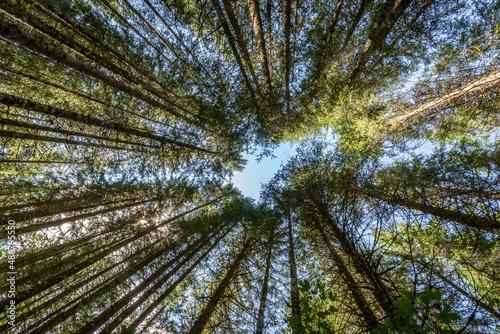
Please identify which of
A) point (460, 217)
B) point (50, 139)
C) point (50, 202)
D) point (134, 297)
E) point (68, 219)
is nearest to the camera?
point (460, 217)

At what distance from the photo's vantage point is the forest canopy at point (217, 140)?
5562 mm

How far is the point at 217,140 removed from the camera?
10297 millimetres

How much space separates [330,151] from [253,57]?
5.96 metres

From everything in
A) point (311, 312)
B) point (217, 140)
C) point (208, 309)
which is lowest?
point (208, 309)

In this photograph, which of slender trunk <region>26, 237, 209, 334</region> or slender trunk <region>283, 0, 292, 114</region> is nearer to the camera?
slender trunk <region>26, 237, 209, 334</region>

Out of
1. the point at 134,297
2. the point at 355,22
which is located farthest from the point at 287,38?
the point at 134,297

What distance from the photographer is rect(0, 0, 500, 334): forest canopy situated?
5.56 m

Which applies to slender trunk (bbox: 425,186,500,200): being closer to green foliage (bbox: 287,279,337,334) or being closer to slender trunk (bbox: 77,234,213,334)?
green foliage (bbox: 287,279,337,334)

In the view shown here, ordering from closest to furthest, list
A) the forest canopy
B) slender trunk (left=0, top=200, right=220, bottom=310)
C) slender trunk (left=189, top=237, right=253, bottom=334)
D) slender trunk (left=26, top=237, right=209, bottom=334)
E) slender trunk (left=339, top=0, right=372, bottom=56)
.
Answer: slender trunk (left=189, top=237, right=253, bottom=334) < slender trunk (left=26, top=237, right=209, bottom=334) < slender trunk (left=0, top=200, right=220, bottom=310) < the forest canopy < slender trunk (left=339, top=0, right=372, bottom=56)

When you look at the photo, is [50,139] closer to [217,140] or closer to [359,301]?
[217,140]

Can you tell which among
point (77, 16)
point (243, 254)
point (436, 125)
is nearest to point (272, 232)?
point (243, 254)

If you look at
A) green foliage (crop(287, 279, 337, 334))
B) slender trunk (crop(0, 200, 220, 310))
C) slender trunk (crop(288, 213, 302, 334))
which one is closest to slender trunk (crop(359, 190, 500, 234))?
green foliage (crop(287, 279, 337, 334))

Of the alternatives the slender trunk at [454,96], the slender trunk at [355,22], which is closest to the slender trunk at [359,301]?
the slender trunk at [454,96]

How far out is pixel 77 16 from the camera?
250 inches
